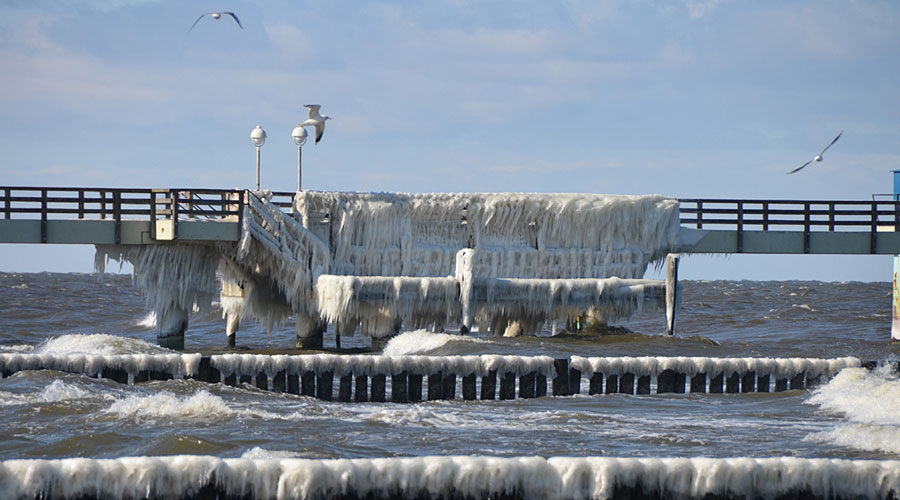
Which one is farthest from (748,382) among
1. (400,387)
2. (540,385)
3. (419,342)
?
(419,342)

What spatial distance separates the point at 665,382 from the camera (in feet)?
56.1

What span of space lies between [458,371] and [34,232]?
13.3 meters

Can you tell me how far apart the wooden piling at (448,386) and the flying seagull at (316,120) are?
13.9 meters

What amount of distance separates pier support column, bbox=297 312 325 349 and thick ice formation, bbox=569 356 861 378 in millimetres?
12416

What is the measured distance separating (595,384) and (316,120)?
14550 mm

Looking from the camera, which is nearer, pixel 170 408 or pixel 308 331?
pixel 170 408

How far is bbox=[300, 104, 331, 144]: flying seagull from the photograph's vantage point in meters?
28.7

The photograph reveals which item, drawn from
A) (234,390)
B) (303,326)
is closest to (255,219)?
(303,326)

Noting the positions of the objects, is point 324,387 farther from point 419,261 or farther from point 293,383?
point 419,261

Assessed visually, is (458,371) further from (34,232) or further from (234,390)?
(34,232)

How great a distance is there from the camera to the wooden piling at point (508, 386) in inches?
644

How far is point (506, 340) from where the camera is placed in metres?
26.8

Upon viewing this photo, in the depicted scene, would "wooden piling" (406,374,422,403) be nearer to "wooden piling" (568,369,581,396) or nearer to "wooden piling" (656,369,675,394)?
"wooden piling" (568,369,581,396)

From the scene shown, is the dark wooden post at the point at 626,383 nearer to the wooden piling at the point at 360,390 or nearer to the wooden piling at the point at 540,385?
the wooden piling at the point at 540,385
